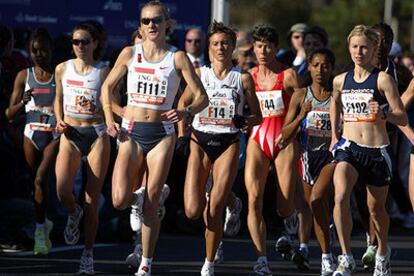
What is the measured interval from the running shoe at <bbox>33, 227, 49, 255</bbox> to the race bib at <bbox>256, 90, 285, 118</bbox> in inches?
99.3

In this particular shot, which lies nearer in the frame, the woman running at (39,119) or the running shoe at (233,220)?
the running shoe at (233,220)

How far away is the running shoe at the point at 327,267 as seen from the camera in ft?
40.4

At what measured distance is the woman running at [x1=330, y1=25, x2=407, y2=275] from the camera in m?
11.5

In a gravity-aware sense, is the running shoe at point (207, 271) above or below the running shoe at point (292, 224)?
below

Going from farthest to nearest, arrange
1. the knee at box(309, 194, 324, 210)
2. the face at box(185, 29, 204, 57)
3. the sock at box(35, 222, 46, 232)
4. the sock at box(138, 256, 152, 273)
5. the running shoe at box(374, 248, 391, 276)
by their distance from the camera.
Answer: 1. the face at box(185, 29, 204, 57)
2. the sock at box(35, 222, 46, 232)
3. the knee at box(309, 194, 324, 210)
4. the running shoe at box(374, 248, 391, 276)
5. the sock at box(138, 256, 152, 273)

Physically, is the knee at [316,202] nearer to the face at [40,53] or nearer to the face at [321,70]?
the face at [321,70]

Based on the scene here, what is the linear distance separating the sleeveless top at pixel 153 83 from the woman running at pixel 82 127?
989 millimetres

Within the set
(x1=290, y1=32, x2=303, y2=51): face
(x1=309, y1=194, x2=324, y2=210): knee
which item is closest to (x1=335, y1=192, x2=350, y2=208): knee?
(x1=309, y1=194, x2=324, y2=210): knee

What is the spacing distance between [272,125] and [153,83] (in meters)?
1.65

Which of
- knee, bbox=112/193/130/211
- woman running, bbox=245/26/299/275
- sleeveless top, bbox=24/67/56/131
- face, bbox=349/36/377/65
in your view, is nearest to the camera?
knee, bbox=112/193/130/211

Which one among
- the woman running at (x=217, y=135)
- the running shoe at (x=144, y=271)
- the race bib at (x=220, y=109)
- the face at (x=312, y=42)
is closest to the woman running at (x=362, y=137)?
the woman running at (x=217, y=135)

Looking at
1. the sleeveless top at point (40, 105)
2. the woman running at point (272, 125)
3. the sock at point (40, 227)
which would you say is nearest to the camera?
the woman running at point (272, 125)

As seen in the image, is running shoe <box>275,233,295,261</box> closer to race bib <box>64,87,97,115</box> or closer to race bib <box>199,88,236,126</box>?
race bib <box>199,88,236,126</box>

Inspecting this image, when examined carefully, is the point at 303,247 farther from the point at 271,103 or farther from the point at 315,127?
the point at 271,103
